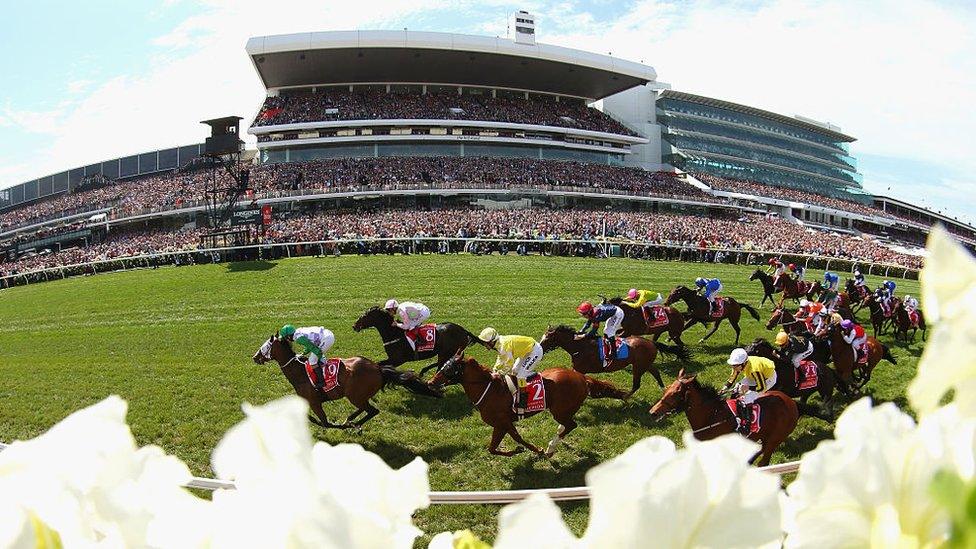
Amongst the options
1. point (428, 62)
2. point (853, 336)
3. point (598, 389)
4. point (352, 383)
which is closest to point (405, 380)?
point (352, 383)

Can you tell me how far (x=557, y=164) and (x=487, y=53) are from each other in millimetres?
12063

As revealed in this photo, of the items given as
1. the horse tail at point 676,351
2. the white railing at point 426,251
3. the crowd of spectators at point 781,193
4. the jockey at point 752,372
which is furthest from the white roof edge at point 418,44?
the jockey at point 752,372

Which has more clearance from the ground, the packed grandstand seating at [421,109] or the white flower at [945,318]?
the packed grandstand seating at [421,109]

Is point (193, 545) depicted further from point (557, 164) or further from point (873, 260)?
point (557, 164)

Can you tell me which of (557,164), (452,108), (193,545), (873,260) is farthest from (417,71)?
(193,545)

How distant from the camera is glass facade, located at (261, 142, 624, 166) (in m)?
51.2

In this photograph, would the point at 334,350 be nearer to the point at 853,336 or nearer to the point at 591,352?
the point at 591,352

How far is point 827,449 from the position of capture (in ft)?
2.08

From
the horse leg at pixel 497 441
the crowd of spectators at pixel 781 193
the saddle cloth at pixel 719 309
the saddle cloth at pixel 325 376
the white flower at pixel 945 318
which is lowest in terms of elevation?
the horse leg at pixel 497 441

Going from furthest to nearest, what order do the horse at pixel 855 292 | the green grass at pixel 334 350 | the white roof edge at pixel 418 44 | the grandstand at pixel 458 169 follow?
A: the white roof edge at pixel 418 44
the grandstand at pixel 458 169
the horse at pixel 855 292
the green grass at pixel 334 350

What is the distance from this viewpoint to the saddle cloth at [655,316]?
38.9 feet

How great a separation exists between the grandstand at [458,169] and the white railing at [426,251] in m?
1.15

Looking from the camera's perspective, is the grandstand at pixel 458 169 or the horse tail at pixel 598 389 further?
the grandstand at pixel 458 169

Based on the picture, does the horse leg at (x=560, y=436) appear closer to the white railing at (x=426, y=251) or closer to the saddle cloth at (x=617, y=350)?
the saddle cloth at (x=617, y=350)
